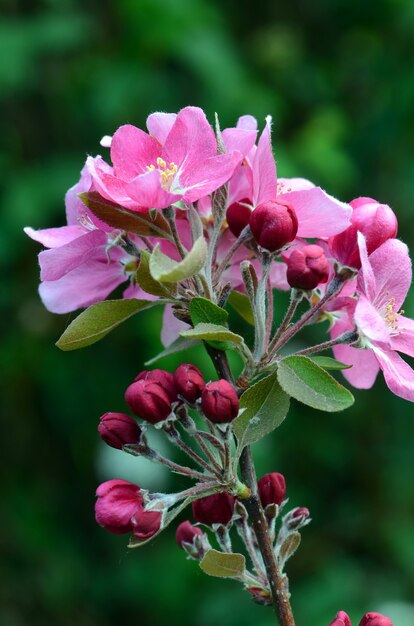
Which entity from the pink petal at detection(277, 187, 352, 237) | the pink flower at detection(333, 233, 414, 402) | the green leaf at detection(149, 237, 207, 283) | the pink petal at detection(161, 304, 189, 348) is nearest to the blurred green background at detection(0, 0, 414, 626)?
the pink petal at detection(161, 304, 189, 348)

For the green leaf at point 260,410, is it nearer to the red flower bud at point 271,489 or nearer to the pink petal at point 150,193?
the red flower bud at point 271,489

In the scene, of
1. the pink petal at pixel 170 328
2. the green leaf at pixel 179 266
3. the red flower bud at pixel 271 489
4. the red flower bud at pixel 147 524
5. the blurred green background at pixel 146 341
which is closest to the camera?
the green leaf at pixel 179 266

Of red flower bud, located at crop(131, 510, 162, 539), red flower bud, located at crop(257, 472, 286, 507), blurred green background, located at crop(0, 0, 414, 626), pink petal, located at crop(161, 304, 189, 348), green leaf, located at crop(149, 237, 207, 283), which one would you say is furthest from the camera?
blurred green background, located at crop(0, 0, 414, 626)

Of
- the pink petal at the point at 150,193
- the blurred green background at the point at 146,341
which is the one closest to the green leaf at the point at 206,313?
the pink petal at the point at 150,193

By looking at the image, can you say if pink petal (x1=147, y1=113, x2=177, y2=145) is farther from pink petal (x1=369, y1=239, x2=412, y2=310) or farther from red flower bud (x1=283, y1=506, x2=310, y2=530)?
red flower bud (x1=283, y1=506, x2=310, y2=530)

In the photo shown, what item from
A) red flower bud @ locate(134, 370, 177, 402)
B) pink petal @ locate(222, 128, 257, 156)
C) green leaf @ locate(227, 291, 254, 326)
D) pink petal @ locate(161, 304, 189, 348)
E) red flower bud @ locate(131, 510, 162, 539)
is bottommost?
red flower bud @ locate(131, 510, 162, 539)

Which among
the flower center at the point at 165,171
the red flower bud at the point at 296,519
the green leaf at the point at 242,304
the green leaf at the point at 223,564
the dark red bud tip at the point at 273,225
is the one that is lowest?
the red flower bud at the point at 296,519

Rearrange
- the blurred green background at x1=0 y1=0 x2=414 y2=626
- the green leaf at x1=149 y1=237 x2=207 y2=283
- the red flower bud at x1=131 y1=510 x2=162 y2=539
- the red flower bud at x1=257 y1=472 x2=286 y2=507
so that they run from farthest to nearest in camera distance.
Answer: the blurred green background at x1=0 y1=0 x2=414 y2=626 → the red flower bud at x1=257 y1=472 x2=286 y2=507 → the red flower bud at x1=131 y1=510 x2=162 y2=539 → the green leaf at x1=149 y1=237 x2=207 y2=283
